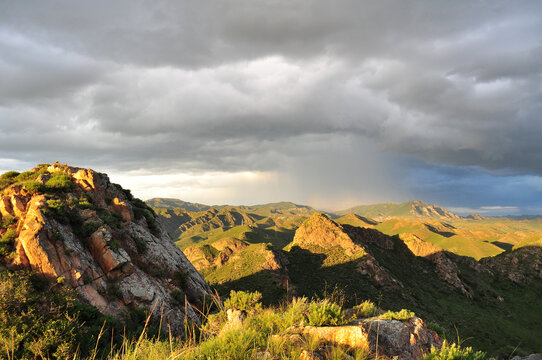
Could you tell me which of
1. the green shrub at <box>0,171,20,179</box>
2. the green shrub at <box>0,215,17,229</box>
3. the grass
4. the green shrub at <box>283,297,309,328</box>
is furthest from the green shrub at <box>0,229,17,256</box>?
the green shrub at <box>283,297,309,328</box>

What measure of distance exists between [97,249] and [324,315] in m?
17.8

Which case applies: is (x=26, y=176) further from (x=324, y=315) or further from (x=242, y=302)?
(x=324, y=315)

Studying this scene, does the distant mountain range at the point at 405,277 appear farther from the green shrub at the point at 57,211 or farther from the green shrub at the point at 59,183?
the green shrub at the point at 59,183

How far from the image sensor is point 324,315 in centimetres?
796

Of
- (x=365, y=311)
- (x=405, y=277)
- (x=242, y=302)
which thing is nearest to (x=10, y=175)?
(x=242, y=302)

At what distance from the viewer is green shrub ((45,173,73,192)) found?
69.6ft

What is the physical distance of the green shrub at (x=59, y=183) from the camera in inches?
835

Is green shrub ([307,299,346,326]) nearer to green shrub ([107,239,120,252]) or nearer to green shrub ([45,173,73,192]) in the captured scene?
green shrub ([107,239,120,252])

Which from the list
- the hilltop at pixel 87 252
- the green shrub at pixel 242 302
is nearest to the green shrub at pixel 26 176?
the hilltop at pixel 87 252

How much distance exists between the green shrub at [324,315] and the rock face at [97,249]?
7359 millimetres

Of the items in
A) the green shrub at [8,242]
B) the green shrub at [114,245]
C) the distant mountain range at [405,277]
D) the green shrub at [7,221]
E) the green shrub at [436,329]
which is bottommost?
the distant mountain range at [405,277]

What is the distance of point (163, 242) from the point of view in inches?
1053

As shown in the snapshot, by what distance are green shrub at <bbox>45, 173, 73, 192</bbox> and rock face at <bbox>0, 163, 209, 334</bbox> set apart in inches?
4.9

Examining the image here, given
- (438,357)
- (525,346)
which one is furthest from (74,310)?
(525,346)
